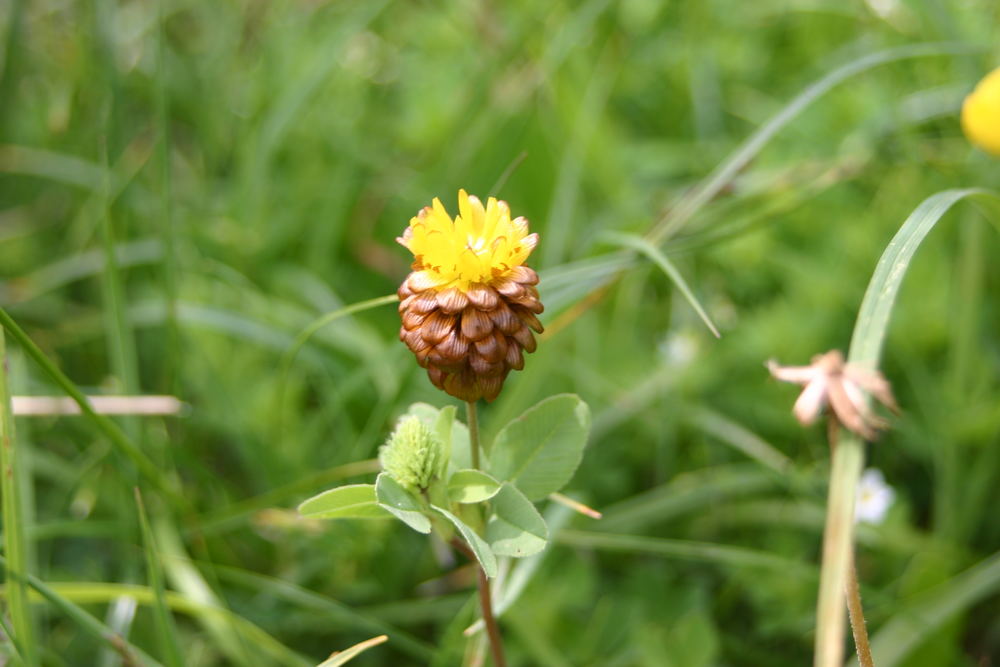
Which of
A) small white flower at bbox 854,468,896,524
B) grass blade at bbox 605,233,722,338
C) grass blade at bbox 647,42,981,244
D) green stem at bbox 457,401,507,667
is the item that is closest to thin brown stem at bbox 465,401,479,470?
green stem at bbox 457,401,507,667

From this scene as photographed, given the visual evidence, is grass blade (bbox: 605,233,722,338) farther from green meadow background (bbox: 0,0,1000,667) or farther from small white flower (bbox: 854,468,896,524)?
small white flower (bbox: 854,468,896,524)

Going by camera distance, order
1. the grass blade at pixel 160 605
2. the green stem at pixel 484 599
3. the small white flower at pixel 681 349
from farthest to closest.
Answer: the small white flower at pixel 681 349, the grass blade at pixel 160 605, the green stem at pixel 484 599

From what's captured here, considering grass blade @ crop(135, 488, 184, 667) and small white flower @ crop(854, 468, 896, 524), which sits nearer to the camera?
grass blade @ crop(135, 488, 184, 667)

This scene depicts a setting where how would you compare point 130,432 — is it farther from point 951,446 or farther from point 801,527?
point 951,446

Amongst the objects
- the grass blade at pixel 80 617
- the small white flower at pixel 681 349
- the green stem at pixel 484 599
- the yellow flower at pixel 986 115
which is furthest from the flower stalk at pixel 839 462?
the small white flower at pixel 681 349

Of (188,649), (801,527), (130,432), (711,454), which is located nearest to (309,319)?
(130,432)

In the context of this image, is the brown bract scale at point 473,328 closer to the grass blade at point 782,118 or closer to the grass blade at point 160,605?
the grass blade at point 160,605

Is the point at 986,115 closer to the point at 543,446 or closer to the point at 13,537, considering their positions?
the point at 543,446
